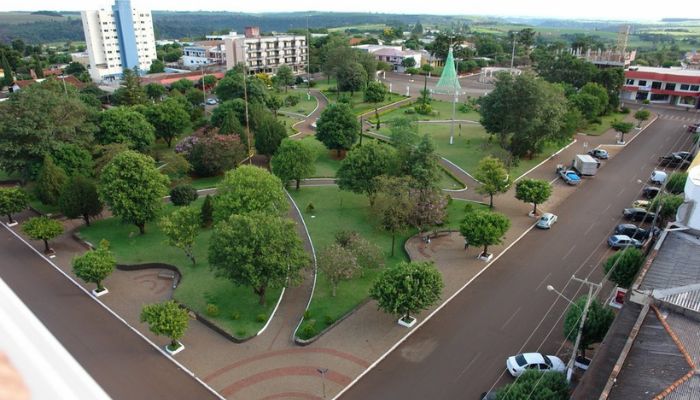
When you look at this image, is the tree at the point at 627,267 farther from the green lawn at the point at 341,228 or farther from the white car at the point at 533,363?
the green lawn at the point at 341,228

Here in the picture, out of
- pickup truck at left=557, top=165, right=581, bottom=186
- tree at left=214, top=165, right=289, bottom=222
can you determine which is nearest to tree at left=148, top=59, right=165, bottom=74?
tree at left=214, top=165, right=289, bottom=222

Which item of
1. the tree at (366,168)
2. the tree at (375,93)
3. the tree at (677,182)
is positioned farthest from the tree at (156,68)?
the tree at (677,182)

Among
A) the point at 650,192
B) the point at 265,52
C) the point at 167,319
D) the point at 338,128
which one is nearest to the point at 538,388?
the point at 167,319

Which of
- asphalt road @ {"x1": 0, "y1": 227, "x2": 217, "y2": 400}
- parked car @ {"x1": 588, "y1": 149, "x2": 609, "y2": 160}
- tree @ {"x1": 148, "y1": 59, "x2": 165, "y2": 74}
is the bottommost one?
asphalt road @ {"x1": 0, "y1": 227, "x2": 217, "y2": 400}

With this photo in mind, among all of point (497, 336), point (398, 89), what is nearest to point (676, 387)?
point (497, 336)

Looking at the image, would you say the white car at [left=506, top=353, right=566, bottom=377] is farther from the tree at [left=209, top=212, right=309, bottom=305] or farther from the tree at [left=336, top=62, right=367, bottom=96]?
the tree at [left=336, top=62, right=367, bottom=96]

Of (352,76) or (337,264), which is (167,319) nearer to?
(337,264)
